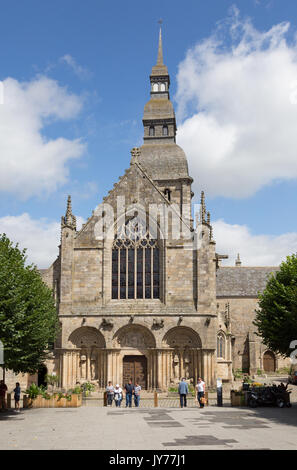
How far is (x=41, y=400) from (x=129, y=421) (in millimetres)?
8787

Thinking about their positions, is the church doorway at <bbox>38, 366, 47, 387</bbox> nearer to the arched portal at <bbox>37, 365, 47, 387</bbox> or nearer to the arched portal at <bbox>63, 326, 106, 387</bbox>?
the arched portal at <bbox>37, 365, 47, 387</bbox>

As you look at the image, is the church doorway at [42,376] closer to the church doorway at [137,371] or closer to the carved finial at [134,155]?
the church doorway at [137,371]

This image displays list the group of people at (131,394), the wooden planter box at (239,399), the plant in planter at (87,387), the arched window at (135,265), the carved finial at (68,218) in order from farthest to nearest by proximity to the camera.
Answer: the carved finial at (68,218) < the arched window at (135,265) < the plant in planter at (87,387) < the wooden planter box at (239,399) < the group of people at (131,394)

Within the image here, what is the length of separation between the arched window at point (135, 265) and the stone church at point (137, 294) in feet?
0.22

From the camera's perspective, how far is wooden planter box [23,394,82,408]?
26703mm

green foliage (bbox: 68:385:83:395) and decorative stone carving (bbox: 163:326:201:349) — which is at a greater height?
decorative stone carving (bbox: 163:326:201:349)

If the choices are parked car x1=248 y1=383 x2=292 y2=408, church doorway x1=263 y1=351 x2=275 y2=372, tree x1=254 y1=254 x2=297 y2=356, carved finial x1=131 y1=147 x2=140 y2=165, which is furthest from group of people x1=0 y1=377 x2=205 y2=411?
church doorway x1=263 y1=351 x2=275 y2=372

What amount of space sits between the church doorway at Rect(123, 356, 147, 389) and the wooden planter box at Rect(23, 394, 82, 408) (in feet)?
25.0

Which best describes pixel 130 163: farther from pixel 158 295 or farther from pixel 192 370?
pixel 192 370

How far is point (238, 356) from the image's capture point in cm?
5347

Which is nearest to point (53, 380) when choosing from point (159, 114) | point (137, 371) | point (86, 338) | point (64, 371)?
point (64, 371)

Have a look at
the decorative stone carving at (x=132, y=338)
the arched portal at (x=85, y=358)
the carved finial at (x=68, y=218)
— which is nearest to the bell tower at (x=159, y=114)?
the carved finial at (x=68, y=218)

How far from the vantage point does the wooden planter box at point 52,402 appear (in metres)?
26.7

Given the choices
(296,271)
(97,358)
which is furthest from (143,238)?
(296,271)
